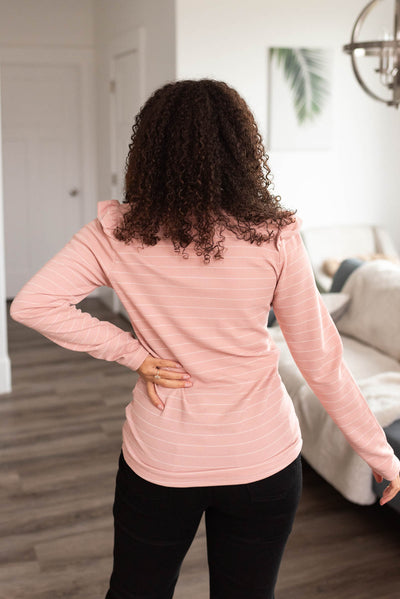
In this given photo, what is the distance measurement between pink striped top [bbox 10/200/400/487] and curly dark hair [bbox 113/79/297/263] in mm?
32

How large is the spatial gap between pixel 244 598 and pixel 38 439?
86.6 inches

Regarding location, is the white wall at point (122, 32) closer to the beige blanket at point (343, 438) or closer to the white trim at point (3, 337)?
the white trim at point (3, 337)

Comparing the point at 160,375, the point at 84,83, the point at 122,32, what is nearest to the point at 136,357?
the point at 160,375

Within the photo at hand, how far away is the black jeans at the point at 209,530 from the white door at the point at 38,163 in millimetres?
5259

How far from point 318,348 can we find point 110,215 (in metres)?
0.43

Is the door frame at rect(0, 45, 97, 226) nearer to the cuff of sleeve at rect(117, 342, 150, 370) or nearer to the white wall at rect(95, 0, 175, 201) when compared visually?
the white wall at rect(95, 0, 175, 201)

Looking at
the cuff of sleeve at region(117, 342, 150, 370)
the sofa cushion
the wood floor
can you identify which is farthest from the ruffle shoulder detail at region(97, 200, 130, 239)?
the sofa cushion

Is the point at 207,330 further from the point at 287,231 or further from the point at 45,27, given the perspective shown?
the point at 45,27

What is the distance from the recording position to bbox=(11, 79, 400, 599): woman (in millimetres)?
1080

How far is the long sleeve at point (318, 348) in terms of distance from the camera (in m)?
1.13

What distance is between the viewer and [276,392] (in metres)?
1.20

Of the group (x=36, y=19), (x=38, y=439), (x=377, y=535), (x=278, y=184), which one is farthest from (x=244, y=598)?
(x=36, y=19)

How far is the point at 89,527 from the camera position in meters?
2.47

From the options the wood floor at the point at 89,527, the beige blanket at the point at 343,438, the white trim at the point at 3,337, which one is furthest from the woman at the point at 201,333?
the white trim at the point at 3,337
